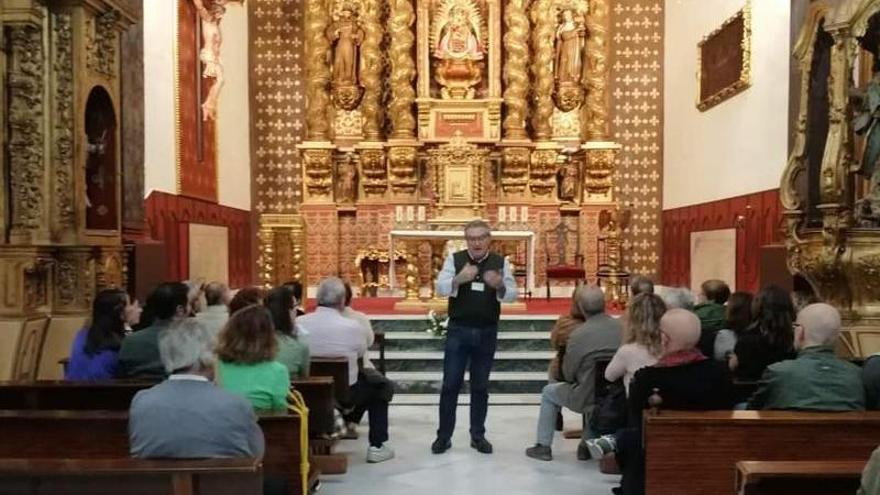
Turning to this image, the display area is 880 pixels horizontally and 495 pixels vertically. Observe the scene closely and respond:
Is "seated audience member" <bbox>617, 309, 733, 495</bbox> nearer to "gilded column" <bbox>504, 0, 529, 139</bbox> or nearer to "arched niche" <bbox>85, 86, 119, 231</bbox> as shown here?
"arched niche" <bbox>85, 86, 119, 231</bbox>

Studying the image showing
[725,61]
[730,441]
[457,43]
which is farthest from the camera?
[457,43]

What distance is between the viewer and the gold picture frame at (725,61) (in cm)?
1195

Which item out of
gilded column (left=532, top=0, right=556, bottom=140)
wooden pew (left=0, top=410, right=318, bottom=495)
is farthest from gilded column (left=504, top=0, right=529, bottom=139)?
wooden pew (left=0, top=410, right=318, bottom=495)

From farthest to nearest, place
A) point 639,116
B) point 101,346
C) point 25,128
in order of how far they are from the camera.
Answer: point 639,116 → point 25,128 → point 101,346

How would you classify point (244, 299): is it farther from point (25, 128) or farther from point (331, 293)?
point (25, 128)

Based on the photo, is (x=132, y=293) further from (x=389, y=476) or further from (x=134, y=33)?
(x=389, y=476)

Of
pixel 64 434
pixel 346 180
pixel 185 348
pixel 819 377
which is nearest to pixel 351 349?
pixel 64 434

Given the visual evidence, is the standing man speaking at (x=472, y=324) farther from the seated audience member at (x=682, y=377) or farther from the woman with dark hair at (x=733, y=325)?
the seated audience member at (x=682, y=377)

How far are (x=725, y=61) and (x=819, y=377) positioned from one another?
391 inches

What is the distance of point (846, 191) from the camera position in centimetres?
714

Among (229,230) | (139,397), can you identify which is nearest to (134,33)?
(229,230)

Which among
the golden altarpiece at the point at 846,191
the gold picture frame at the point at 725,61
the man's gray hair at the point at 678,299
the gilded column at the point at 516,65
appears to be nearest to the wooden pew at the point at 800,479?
the man's gray hair at the point at 678,299

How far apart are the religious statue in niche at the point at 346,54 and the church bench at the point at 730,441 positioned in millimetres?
12451

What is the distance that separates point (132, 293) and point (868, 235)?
695cm
